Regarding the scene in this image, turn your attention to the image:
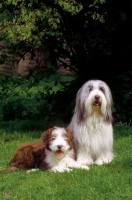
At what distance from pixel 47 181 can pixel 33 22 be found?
4297mm

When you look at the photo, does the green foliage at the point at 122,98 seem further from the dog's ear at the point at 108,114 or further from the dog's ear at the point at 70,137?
the dog's ear at the point at 70,137

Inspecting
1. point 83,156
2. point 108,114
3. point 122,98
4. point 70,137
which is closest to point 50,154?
point 70,137

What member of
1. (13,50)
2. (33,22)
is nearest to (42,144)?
(33,22)

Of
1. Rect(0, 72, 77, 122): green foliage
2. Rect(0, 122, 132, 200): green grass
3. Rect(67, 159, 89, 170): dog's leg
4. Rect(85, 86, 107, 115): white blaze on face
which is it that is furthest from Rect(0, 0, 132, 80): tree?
Rect(67, 159, 89, 170): dog's leg

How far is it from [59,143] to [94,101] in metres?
0.85

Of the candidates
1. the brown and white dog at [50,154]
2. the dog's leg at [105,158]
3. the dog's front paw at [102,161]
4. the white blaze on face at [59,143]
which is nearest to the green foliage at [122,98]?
the dog's leg at [105,158]

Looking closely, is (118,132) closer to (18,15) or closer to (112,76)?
(112,76)

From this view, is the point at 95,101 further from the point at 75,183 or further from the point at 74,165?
the point at 75,183

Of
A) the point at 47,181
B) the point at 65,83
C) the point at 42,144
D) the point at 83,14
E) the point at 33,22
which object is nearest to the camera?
the point at 47,181

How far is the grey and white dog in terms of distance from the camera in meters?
8.41

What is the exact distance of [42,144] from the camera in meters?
8.52

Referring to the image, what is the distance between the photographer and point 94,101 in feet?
27.1

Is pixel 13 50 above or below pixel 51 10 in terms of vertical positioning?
below

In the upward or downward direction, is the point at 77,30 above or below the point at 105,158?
above
